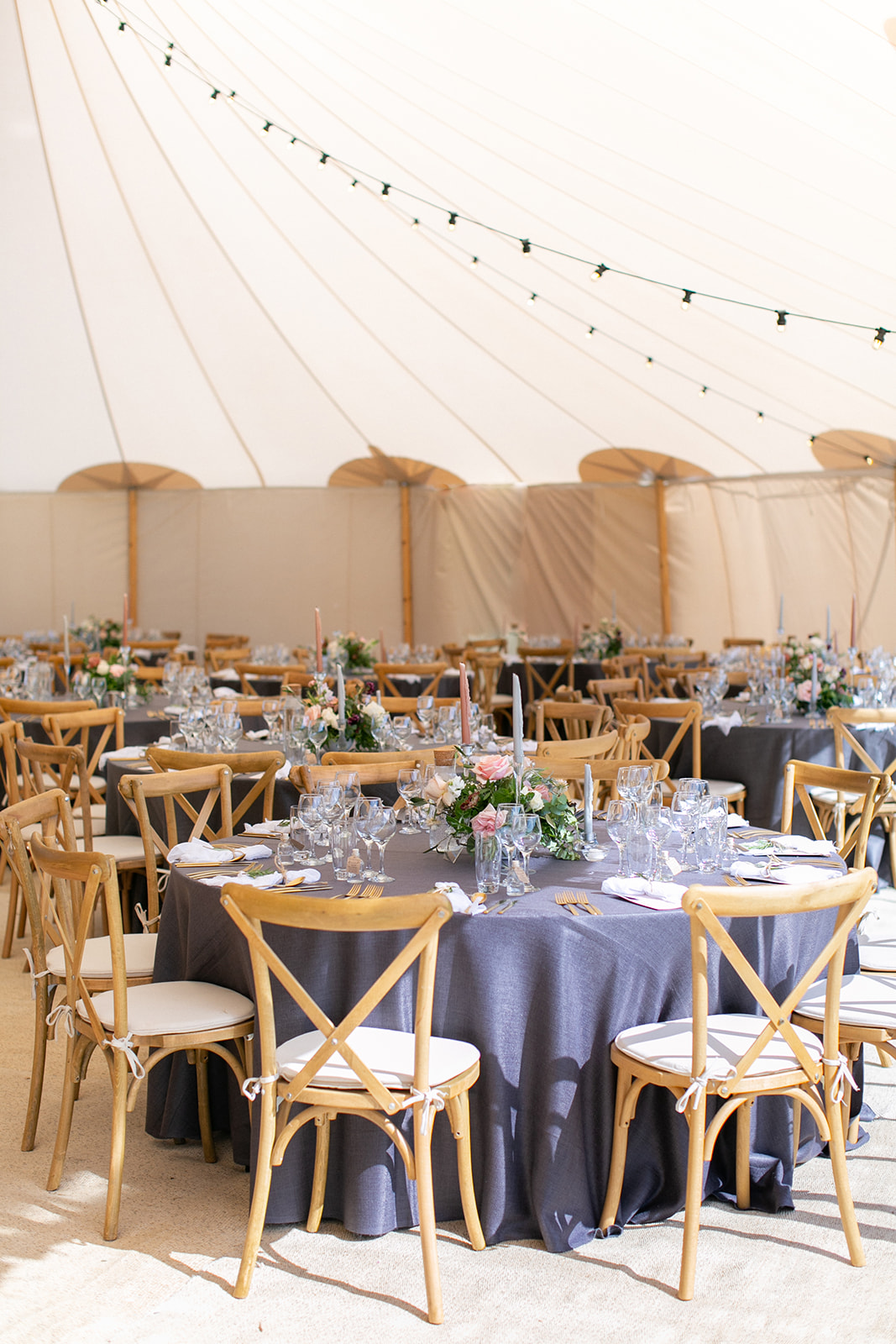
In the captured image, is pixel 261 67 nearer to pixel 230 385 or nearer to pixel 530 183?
pixel 530 183

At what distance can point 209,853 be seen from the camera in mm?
3375

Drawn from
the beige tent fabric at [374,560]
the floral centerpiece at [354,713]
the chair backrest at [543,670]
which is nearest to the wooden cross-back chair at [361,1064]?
the floral centerpiece at [354,713]

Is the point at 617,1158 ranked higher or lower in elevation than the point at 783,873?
lower

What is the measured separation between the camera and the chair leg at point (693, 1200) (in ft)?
8.43

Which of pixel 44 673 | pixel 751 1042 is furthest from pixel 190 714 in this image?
pixel 751 1042

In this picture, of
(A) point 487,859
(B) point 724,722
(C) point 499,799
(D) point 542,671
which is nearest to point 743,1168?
(A) point 487,859

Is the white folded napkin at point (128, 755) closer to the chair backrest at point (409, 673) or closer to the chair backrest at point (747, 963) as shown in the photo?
the chair backrest at point (747, 963)

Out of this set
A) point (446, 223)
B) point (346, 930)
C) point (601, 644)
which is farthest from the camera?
point (601, 644)

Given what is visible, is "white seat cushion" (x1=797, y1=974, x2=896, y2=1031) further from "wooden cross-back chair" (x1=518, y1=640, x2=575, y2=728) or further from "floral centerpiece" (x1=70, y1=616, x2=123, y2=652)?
"floral centerpiece" (x1=70, y1=616, x2=123, y2=652)

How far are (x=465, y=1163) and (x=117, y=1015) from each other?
3.06 feet

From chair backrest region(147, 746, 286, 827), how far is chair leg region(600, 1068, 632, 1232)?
1.74m

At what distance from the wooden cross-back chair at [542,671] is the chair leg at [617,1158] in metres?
7.68

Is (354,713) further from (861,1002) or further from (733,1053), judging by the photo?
(733,1053)

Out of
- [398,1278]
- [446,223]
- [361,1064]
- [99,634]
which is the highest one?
[446,223]
